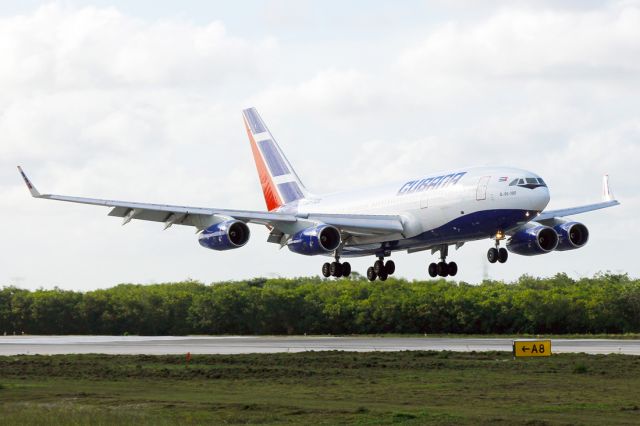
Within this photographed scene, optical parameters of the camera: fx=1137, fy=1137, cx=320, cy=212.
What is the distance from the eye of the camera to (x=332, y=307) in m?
123

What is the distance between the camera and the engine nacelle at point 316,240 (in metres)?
68.4

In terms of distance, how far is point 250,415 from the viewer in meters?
39.5

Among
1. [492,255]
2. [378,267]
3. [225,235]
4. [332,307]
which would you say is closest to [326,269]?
[378,267]

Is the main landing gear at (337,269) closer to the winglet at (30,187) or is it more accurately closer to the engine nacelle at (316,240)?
the engine nacelle at (316,240)

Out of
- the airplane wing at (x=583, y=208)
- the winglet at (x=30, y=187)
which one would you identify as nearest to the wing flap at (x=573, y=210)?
the airplane wing at (x=583, y=208)

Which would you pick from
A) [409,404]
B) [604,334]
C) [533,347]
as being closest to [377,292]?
[604,334]

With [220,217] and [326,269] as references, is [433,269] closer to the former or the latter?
[326,269]

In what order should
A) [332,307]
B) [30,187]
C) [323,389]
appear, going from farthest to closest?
[332,307]
[30,187]
[323,389]

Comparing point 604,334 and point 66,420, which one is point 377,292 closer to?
point 604,334

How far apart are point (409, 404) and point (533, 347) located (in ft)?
79.2

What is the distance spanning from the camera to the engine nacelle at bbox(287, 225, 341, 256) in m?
68.4

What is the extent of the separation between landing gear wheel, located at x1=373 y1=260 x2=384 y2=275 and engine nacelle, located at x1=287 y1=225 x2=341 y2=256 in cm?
696

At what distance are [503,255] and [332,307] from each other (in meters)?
57.7

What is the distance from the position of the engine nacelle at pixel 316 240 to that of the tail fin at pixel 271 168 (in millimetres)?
14019
